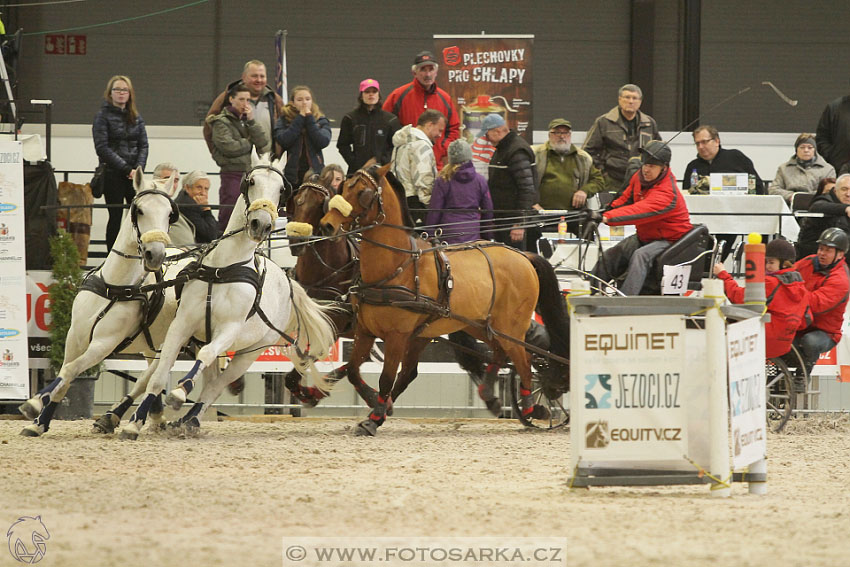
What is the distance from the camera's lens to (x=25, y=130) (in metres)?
16.9

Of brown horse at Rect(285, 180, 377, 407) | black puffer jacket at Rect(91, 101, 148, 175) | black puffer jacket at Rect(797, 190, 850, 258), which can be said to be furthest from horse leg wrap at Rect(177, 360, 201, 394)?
black puffer jacket at Rect(797, 190, 850, 258)

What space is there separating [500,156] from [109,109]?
415 centimetres

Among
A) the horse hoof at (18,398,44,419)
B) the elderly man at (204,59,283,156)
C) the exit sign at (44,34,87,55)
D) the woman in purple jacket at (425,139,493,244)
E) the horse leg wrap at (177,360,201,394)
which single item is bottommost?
the horse hoof at (18,398,44,419)

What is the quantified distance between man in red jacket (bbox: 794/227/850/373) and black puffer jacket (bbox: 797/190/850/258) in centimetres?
128

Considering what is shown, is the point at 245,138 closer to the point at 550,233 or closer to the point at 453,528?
the point at 550,233

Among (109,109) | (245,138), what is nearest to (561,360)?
(245,138)

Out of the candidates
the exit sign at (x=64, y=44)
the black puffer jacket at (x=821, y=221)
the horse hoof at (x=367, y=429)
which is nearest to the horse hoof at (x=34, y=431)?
the horse hoof at (x=367, y=429)

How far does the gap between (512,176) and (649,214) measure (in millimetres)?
2232

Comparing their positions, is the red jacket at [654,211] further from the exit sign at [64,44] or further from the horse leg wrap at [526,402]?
the exit sign at [64,44]

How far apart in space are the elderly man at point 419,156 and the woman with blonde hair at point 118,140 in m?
2.74

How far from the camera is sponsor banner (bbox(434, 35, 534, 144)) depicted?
14930mm

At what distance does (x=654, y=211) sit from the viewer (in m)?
10.6

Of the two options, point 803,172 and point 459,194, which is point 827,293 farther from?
point 459,194

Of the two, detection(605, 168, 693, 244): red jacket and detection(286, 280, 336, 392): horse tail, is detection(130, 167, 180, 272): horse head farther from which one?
detection(605, 168, 693, 244): red jacket
